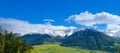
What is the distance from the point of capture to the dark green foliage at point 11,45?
122m

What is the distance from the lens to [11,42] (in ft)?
431

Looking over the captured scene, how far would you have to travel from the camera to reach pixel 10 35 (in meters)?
137

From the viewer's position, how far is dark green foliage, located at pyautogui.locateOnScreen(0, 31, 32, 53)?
4806 inches

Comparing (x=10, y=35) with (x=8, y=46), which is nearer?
(x=8, y=46)

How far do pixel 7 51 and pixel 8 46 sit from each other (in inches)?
→ 115

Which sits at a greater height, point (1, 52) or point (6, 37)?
point (6, 37)

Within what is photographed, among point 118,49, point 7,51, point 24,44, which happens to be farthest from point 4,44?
point 118,49

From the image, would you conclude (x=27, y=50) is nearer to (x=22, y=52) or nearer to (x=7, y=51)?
(x=22, y=52)

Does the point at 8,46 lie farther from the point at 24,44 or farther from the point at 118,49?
the point at 118,49

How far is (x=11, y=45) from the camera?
127500mm

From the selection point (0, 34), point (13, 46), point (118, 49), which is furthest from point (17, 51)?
point (118, 49)

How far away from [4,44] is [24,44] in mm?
13379

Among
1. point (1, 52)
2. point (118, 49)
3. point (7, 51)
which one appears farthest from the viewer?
point (7, 51)

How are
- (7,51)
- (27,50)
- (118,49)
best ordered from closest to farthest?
(118,49) < (7,51) < (27,50)
